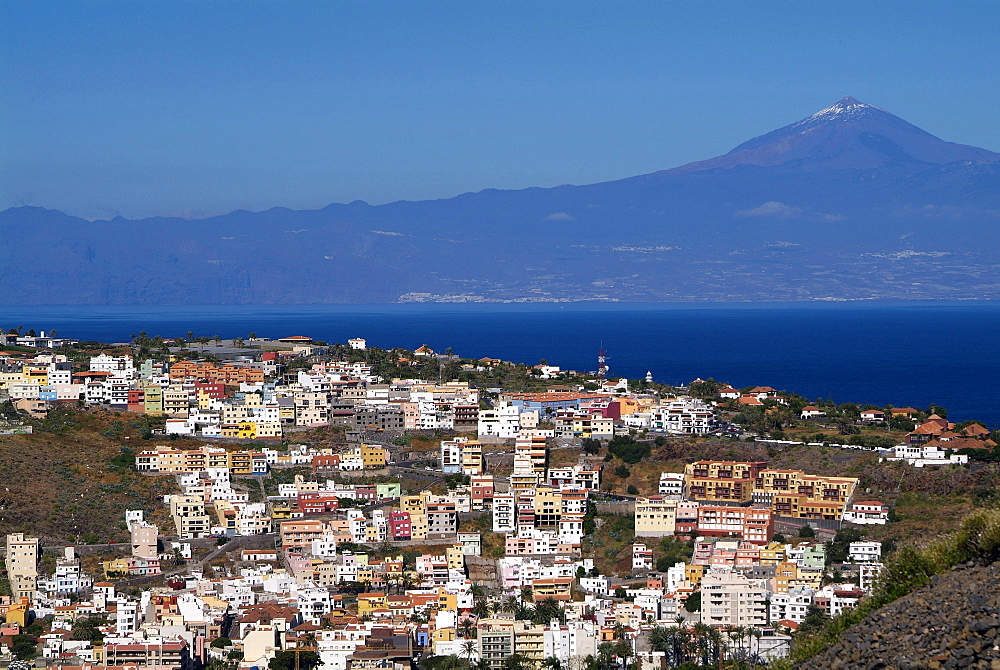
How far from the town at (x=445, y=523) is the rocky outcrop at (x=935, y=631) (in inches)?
454

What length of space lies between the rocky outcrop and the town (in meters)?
11.5

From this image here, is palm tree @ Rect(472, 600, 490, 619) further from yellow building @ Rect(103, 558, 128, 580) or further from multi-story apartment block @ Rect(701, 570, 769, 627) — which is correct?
yellow building @ Rect(103, 558, 128, 580)

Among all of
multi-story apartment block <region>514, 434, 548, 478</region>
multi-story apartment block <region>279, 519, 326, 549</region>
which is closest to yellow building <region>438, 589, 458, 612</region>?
multi-story apartment block <region>279, 519, 326, 549</region>

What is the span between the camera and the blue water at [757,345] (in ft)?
217

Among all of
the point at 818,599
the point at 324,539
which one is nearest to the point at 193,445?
the point at 324,539

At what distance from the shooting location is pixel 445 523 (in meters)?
32.8

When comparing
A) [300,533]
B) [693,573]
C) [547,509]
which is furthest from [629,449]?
[693,573]

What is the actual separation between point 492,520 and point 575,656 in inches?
420

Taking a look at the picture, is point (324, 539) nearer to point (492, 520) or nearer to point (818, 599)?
point (492, 520)

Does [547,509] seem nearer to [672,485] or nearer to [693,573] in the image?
[672,485]

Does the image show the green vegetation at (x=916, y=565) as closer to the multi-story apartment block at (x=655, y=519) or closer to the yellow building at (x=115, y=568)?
the multi-story apartment block at (x=655, y=519)

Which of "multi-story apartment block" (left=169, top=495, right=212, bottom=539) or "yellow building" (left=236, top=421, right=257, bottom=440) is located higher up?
"yellow building" (left=236, top=421, right=257, bottom=440)

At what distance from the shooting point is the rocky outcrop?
5.20m

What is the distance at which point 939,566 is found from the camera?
6703mm
